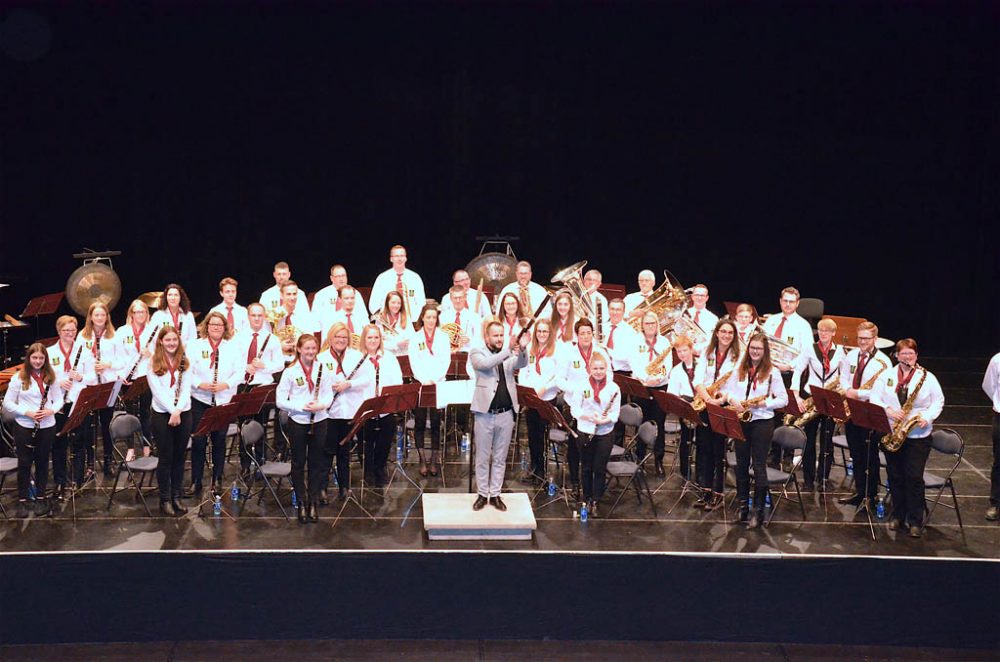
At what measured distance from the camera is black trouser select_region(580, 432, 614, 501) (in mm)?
9094

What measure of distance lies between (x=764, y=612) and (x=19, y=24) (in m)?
12.1

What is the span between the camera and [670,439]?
1148cm

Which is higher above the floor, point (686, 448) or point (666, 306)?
point (666, 306)

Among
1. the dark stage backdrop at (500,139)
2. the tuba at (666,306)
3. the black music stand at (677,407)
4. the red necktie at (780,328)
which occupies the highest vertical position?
the dark stage backdrop at (500,139)

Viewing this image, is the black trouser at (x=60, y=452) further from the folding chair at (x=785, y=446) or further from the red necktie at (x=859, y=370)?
the red necktie at (x=859, y=370)

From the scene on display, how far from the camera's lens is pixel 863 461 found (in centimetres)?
938

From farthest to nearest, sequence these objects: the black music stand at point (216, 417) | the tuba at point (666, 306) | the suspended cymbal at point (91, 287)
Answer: the suspended cymbal at point (91, 287) → the tuba at point (666, 306) → the black music stand at point (216, 417)

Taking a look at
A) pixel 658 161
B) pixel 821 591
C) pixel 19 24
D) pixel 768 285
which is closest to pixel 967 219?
pixel 768 285

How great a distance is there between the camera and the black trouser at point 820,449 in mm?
9797

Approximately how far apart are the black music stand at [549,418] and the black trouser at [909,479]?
2735 millimetres

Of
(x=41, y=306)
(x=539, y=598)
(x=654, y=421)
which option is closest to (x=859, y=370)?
(x=654, y=421)

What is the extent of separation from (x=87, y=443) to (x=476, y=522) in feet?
13.2

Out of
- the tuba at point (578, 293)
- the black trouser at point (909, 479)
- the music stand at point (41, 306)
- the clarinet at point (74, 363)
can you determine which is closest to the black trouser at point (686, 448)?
the tuba at point (578, 293)

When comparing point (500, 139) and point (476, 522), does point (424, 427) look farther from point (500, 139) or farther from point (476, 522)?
point (500, 139)
